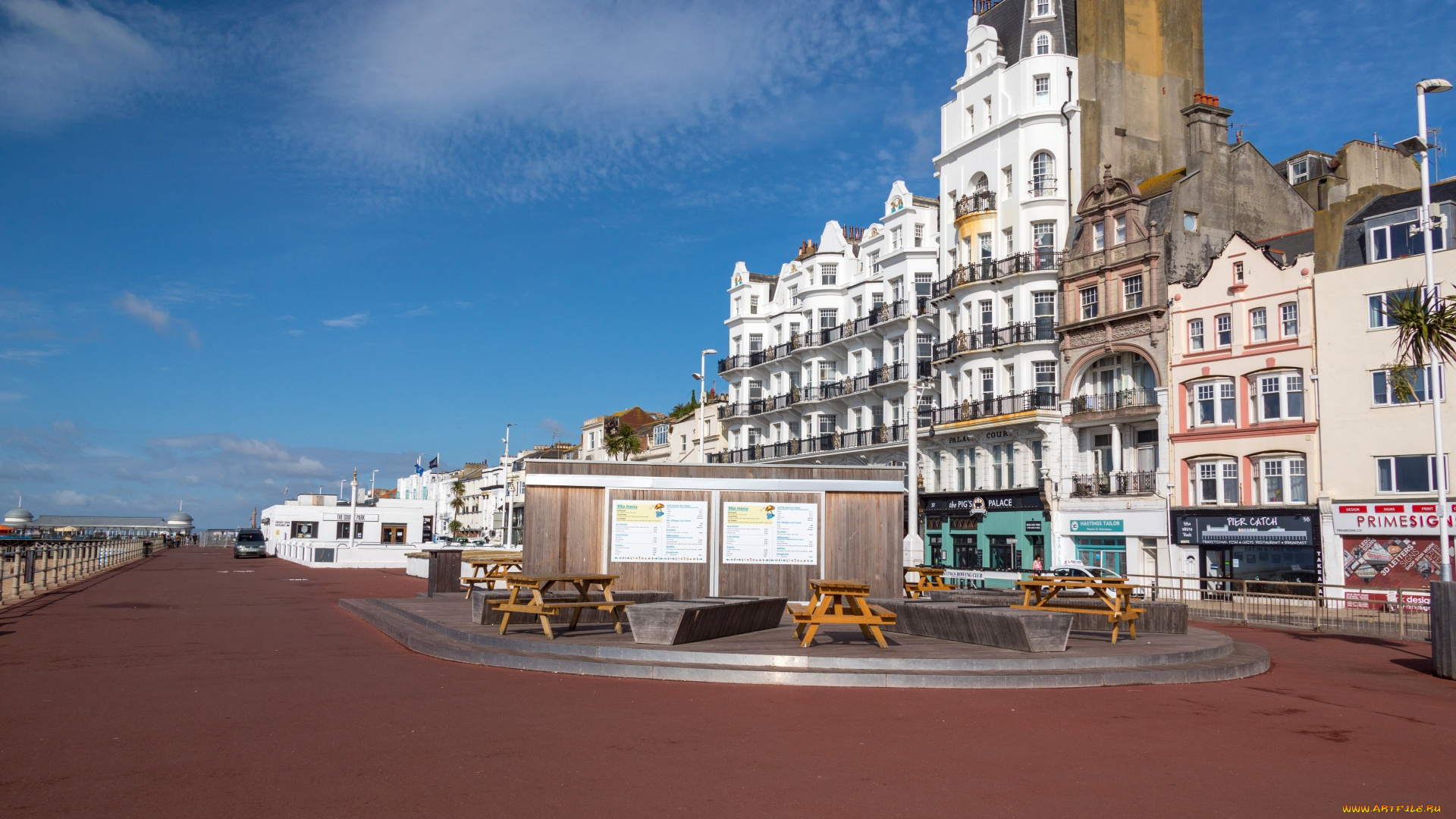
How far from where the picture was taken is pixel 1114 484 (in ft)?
138

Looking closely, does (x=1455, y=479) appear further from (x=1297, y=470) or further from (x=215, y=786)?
(x=215, y=786)

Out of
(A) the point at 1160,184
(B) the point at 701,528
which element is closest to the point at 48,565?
(B) the point at 701,528

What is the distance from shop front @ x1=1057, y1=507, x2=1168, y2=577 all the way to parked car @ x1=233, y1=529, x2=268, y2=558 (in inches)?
2039

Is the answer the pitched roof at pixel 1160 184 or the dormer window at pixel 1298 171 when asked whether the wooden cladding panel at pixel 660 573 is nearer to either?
the pitched roof at pixel 1160 184

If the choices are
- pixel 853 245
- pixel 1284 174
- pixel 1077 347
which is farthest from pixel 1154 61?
pixel 853 245

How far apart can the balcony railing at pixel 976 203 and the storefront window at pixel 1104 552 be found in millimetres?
15359

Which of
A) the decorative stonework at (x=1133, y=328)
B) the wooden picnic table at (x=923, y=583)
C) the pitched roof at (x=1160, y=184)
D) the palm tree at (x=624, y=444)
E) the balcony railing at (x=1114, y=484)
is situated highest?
the pitched roof at (x=1160, y=184)

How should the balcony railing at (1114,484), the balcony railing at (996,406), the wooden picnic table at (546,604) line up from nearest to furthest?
the wooden picnic table at (546,604) → the balcony railing at (1114,484) → the balcony railing at (996,406)

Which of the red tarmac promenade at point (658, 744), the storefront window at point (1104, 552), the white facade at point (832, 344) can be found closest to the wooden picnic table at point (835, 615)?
the red tarmac promenade at point (658, 744)

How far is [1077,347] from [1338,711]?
34.6 meters

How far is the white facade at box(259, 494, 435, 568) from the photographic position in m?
56.8

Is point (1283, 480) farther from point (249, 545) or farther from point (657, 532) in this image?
point (249, 545)

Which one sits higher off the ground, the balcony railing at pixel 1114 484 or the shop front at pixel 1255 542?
the balcony railing at pixel 1114 484

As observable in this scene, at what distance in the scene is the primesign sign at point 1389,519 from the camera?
32438 millimetres
